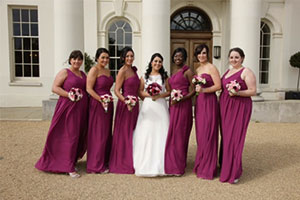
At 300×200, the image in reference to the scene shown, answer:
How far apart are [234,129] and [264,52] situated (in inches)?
378

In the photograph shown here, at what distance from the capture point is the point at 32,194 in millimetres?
3592

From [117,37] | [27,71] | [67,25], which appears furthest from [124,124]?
[27,71]

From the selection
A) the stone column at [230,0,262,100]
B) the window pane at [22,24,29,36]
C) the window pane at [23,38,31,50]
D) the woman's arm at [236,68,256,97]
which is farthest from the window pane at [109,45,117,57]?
the woman's arm at [236,68,256,97]

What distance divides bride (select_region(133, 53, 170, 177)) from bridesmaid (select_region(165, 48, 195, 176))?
0.36 feet

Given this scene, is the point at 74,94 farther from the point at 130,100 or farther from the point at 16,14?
the point at 16,14

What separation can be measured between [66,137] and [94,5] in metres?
8.54

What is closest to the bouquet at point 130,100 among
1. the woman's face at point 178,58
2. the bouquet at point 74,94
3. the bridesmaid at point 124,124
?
the bridesmaid at point 124,124

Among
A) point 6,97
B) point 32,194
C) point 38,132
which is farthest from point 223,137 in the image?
point 6,97

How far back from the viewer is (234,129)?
4.11m

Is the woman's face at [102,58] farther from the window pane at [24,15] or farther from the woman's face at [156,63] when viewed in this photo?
the window pane at [24,15]

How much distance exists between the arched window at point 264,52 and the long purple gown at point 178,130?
9415mm

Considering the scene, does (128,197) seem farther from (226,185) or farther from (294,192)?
(294,192)

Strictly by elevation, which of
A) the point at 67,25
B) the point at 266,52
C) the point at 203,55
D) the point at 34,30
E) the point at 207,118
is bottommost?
the point at 207,118

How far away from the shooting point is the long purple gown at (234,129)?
4057mm
